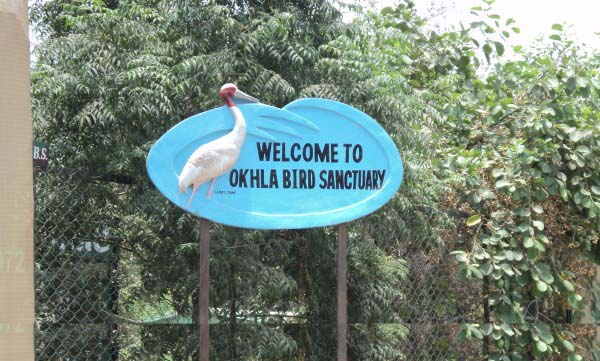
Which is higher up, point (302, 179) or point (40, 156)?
point (40, 156)

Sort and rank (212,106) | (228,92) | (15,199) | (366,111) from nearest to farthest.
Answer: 1. (15,199)
2. (228,92)
3. (212,106)
4. (366,111)

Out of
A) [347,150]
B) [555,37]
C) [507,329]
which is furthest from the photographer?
[555,37]

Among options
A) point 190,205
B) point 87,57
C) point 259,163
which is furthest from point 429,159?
point 87,57

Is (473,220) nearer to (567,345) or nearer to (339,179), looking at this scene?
(567,345)

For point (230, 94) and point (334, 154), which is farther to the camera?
point (334, 154)

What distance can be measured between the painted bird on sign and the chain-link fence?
1.66 feet

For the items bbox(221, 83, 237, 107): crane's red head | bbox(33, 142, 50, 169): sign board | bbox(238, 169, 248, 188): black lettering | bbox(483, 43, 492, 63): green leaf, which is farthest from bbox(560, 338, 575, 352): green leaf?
bbox(33, 142, 50, 169): sign board

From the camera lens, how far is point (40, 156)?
3.94 metres

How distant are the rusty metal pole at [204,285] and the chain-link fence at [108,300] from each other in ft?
1.32

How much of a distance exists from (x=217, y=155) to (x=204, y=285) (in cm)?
66

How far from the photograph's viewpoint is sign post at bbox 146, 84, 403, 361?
13.0ft

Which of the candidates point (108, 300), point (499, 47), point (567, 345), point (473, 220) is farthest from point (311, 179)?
point (499, 47)

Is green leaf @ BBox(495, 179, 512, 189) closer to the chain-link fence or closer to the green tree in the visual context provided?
the green tree

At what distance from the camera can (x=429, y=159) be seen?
5363 millimetres
